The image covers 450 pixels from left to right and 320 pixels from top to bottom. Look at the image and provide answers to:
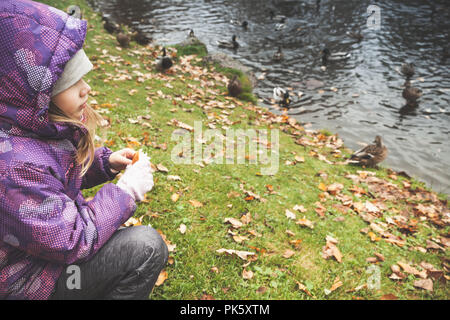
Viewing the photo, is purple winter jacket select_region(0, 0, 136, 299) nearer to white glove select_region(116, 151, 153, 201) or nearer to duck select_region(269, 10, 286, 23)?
white glove select_region(116, 151, 153, 201)

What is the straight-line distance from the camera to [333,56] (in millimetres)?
13406

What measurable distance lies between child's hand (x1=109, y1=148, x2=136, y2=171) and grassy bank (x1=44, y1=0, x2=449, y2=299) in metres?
0.38

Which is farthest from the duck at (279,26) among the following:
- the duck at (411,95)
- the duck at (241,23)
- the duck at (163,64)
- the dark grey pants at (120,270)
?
the dark grey pants at (120,270)

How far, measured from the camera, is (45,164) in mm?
1646

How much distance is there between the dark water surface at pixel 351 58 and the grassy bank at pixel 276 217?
201cm

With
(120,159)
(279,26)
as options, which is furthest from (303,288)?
(279,26)

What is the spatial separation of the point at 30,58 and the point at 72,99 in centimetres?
34

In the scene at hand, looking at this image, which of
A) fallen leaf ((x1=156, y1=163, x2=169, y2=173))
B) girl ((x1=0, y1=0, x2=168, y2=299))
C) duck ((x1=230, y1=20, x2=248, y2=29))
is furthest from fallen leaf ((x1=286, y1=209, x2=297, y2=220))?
duck ((x1=230, y1=20, x2=248, y2=29))

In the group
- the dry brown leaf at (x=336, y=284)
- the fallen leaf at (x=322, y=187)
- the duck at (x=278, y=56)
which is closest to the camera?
the dry brown leaf at (x=336, y=284)

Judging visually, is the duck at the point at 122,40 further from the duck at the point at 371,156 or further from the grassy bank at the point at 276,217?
the duck at the point at 371,156

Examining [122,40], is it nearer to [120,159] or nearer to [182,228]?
[182,228]

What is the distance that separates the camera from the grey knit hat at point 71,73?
1705mm

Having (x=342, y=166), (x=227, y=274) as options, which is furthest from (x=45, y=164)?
(x=342, y=166)
